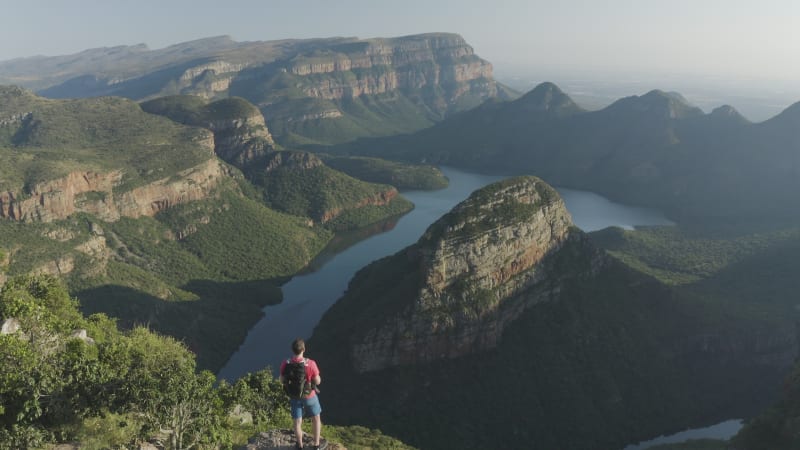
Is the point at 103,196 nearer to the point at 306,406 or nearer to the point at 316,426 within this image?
the point at 306,406

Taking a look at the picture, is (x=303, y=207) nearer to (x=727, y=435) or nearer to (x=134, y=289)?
(x=134, y=289)

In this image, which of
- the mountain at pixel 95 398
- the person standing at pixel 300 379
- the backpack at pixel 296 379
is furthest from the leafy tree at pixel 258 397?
the backpack at pixel 296 379

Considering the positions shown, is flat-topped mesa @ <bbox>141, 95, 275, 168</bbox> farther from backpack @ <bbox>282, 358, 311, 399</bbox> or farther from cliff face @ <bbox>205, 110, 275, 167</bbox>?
backpack @ <bbox>282, 358, 311, 399</bbox>

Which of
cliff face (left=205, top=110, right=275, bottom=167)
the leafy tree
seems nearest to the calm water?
cliff face (left=205, top=110, right=275, bottom=167)

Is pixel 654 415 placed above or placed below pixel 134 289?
below

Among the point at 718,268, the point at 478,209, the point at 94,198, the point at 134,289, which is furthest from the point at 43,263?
the point at 718,268

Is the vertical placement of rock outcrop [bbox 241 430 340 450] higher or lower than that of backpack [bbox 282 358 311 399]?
lower

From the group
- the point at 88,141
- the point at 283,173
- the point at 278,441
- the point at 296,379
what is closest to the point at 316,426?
the point at 296,379
